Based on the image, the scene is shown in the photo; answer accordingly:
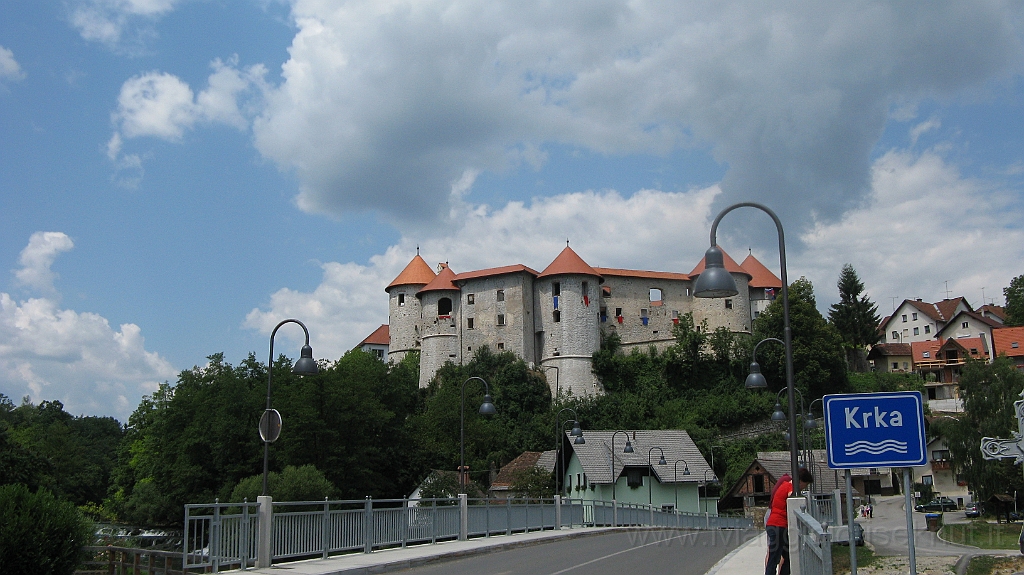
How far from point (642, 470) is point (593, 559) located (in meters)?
36.9

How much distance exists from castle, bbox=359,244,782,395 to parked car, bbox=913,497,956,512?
30587 millimetres

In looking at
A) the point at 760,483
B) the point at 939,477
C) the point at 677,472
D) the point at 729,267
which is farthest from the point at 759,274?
the point at 677,472

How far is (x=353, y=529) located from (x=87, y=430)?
11924 cm

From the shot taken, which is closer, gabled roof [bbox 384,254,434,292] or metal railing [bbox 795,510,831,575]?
metal railing [bbox 795,510,831,575]

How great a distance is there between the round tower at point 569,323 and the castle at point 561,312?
10cm

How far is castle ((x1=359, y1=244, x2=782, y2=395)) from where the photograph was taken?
89.2 m

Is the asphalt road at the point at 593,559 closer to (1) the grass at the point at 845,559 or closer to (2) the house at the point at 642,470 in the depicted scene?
(1) the grass at the point at 845,559

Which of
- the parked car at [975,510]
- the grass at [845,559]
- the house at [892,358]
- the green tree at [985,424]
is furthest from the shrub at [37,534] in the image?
the house at [892,358]

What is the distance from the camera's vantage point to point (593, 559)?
18.2 metres

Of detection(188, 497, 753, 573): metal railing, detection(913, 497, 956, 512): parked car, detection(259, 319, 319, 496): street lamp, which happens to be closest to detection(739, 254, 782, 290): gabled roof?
detection(913, 497, 956, 512): parked car

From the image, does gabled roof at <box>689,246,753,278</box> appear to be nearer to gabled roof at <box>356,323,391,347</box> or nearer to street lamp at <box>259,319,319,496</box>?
gabled roof at <box>356,323,391,347</box>

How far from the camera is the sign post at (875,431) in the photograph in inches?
247

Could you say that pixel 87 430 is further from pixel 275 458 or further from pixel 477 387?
pixel 275 458

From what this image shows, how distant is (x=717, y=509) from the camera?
60.8 meters
